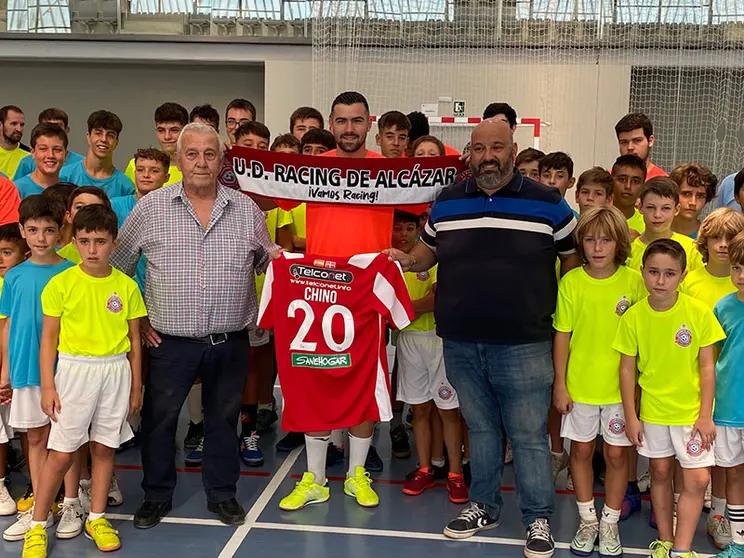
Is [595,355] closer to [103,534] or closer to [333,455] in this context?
[333,455]

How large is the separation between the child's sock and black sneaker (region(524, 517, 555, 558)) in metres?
0.88

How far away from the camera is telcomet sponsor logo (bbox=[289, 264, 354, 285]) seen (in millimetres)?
4086

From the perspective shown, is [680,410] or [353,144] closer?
[680,410]

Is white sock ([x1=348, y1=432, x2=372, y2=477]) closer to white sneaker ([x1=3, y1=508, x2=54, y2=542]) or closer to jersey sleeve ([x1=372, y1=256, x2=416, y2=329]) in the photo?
jersey sleeve ([x1=372, y1=256, x2=416, y2=329])

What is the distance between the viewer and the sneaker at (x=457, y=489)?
4.34 m

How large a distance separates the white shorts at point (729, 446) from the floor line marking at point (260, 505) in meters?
2.44

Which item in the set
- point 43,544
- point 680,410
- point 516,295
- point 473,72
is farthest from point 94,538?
point 473,72

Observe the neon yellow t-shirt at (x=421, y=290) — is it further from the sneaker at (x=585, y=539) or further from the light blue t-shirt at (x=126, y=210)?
the light blue t-shirt at (x=126, y=210)

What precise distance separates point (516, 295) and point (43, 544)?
2.62 m

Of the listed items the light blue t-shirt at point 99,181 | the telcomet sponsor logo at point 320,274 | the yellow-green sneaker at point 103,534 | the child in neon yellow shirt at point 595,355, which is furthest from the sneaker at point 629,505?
the light blue t-shirt at point 99,181

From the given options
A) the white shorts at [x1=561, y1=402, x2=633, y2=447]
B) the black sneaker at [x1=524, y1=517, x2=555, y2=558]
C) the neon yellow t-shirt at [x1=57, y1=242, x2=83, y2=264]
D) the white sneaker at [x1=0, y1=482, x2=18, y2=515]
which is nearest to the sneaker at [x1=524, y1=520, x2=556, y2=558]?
the black sneaker at [x1=524, y1=517, x2=555, y2=558]

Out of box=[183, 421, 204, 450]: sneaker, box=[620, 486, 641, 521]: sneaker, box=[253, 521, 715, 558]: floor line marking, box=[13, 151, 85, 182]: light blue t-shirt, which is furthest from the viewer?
box=[13, 151, 85, 182]: light blue t-shirt

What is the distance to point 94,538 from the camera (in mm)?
3758

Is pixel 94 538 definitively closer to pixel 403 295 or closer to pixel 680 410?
pixel 403 295
